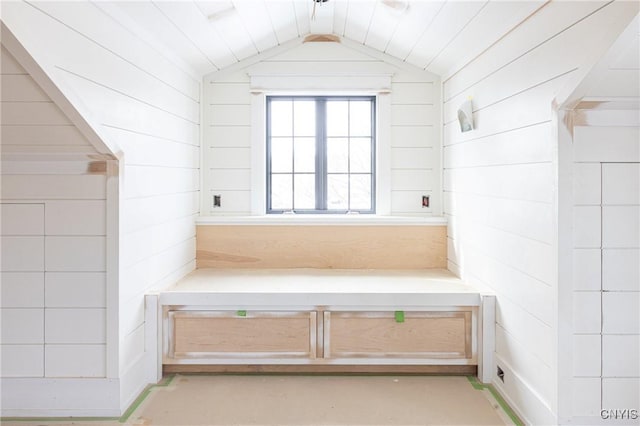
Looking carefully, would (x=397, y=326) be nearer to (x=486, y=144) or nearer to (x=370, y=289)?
(x=370, y=289)

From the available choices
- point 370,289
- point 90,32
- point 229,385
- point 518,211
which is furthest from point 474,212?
point 90,32

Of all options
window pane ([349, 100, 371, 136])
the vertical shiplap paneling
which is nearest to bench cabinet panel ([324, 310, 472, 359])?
the vertical shiplap paneling

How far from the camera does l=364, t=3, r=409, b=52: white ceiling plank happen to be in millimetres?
2791

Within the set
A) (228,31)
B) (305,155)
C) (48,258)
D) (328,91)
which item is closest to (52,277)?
(48,258)

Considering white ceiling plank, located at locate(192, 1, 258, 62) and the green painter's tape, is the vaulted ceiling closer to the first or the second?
white ceiling plank, located at locate(192, 1, 258, 62)

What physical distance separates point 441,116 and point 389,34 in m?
0.79

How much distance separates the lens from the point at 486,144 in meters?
2.68

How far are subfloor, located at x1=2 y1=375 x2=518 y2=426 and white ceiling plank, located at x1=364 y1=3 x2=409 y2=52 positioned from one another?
2187 millimetres

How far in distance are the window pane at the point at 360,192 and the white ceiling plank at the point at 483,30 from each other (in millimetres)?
1030

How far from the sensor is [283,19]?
122 inches

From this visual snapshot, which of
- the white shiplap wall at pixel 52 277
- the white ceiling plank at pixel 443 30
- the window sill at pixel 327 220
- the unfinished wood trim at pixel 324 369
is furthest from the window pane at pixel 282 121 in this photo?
the unfinished wood trim at pixel 324 369

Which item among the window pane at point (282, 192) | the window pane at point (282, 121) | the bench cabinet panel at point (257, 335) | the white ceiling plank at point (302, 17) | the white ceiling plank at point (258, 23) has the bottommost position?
the bench cabinet panel at point (257, 335)

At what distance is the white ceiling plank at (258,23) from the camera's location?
8.86 ft

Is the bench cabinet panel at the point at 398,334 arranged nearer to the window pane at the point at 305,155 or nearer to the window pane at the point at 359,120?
the window pane at the point at 305,155
